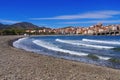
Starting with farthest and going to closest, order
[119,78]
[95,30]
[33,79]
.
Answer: [95,30], [119,78], [33,79]

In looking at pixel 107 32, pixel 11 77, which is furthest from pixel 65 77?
pixel 107 32

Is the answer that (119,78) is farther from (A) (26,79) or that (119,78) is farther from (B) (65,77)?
(A) (26,79)

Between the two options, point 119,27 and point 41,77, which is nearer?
point 41,77

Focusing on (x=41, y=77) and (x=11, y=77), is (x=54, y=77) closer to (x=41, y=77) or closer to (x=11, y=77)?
(x=41, y=77)

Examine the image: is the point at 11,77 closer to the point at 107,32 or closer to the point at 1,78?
the point at 1,78

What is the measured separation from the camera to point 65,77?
1109 centimetres

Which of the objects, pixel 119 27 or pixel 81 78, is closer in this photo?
pixel 81 78

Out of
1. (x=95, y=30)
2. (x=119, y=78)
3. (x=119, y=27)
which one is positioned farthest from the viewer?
(x=95, y=30)

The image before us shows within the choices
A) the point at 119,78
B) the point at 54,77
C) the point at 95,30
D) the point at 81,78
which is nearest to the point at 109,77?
the point at 119,78

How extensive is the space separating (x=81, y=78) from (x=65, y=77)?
0.62 meters

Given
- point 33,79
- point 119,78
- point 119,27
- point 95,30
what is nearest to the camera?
point 33,79

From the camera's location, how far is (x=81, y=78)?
10.9 meters

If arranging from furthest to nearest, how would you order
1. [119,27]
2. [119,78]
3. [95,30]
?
1. [95,30]
2. [119,27]
3. [119,78]

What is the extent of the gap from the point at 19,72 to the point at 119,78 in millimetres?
3992
